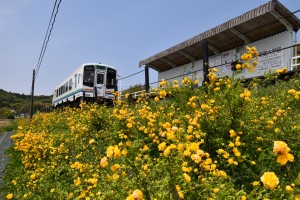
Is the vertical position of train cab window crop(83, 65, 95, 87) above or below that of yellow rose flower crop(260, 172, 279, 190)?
above

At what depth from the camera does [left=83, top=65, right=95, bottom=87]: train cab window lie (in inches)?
773

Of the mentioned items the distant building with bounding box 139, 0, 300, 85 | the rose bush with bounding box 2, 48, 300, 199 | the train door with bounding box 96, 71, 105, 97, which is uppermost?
the distant building with bounding box 139, 0, 300, 85

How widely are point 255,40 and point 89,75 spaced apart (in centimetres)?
1110

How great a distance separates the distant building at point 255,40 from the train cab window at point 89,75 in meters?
5.98

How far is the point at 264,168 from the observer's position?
2568 mm

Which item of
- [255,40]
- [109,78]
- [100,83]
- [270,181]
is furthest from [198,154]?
[109,78]

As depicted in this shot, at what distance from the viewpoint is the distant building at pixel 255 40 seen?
14203 mm

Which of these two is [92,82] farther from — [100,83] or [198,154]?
[198,154]

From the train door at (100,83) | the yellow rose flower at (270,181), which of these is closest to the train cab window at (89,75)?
the train door at (100,83)

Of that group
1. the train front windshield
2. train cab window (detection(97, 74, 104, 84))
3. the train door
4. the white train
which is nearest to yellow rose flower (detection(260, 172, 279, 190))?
the white train

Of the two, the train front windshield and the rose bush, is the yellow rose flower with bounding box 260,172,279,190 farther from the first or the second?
the train front windshield

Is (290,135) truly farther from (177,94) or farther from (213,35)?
(213,35)

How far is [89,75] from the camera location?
65.0 feet

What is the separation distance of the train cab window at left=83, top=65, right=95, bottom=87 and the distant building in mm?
5982
